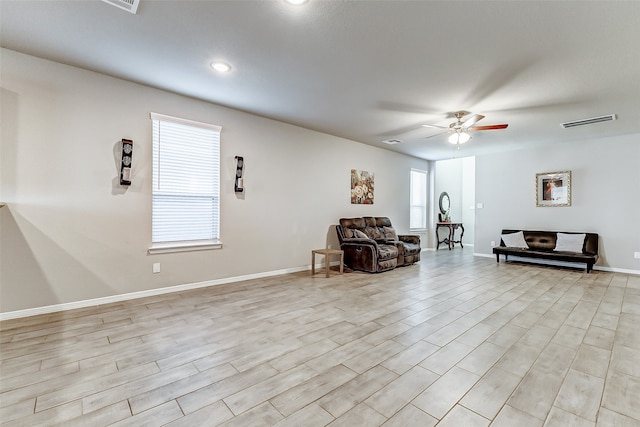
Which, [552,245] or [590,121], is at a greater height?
[590,121]

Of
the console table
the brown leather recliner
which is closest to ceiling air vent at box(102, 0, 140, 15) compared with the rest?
the brown leather recliner

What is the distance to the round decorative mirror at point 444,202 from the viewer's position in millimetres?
9315

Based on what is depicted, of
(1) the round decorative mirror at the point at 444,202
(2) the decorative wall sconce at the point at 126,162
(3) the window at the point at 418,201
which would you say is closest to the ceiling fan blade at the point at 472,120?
(3) the window at the point at 418,201

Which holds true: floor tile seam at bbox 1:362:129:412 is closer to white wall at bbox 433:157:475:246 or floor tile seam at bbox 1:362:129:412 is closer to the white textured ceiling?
the white textured ceiling

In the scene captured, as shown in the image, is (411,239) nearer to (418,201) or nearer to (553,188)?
(418,201)

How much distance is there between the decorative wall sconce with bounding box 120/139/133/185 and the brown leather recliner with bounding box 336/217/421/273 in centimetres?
365

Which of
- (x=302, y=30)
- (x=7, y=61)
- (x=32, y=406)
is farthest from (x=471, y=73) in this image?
(x=7, y=61)

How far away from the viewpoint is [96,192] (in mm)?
3375

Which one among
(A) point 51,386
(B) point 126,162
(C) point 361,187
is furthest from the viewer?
(C) point 361,187

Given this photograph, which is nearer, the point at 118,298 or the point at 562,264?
the point at 118,298

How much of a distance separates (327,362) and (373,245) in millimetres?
3259

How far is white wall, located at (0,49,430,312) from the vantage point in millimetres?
2963

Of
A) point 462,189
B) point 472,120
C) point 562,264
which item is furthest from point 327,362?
point 462,189

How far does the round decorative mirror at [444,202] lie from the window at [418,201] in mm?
1127
